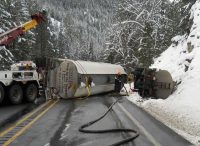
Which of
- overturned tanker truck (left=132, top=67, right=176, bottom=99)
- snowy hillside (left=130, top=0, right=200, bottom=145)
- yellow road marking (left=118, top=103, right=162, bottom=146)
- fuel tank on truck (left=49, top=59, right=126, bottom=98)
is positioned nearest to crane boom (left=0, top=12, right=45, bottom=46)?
fuel tank on truck (left=49, top=59, right=126, bottom=98)

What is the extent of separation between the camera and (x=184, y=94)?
17406mm

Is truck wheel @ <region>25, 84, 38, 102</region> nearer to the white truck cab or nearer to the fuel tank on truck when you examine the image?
the white truck cab

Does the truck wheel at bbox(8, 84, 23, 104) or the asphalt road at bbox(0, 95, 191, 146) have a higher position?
the truck wheel at bbox(8, 84, 23, 104)

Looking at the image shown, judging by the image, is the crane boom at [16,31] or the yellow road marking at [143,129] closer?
the yellow road marking at [143,129]

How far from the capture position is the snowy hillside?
11.9 m

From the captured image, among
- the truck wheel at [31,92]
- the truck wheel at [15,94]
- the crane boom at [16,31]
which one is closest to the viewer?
the truck wheel at [15,94]

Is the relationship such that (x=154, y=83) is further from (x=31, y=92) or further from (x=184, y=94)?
(x=31, y=92)

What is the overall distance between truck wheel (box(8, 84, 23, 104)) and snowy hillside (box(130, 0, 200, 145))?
19.4 feet

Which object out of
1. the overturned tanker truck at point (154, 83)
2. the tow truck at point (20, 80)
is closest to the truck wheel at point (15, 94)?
the tow truck at point (20, 80)

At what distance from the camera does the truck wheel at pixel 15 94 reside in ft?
56.5

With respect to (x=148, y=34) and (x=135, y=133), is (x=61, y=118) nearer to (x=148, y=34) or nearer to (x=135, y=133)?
(x=135, y=133)

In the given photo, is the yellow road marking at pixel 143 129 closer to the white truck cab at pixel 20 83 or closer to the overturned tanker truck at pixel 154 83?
the white truck cab at pixel 20 83

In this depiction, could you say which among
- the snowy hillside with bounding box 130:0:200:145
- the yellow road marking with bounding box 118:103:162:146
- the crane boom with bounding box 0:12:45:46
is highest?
the crane boom with bounding box 0:12:45:46

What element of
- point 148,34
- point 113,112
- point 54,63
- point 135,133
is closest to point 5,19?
point 148,34
